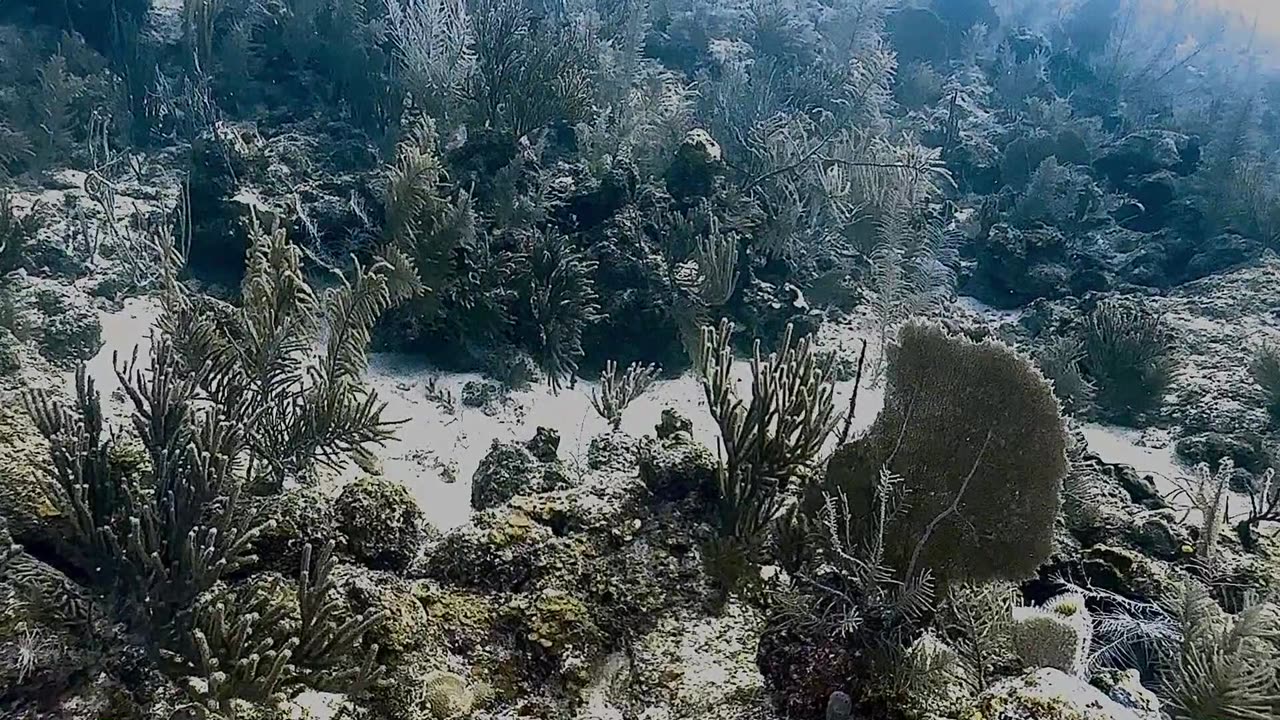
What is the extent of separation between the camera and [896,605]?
2.38 metres

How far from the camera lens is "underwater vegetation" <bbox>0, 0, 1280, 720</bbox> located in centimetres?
242

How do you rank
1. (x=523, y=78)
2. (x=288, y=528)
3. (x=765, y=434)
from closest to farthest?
1. (x=288, y=528)
2. (x=765, y=434)
3. (x=523, y=78)

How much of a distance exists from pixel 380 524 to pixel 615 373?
3.89 meters

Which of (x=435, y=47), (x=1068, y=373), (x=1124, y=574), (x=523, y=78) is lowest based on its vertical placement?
(x=1124, y=574)

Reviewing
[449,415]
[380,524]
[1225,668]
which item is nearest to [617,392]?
[449,415]

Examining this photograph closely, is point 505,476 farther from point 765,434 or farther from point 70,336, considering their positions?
point 70,336

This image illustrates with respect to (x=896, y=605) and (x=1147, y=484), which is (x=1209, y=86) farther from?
(x=896, y=605)

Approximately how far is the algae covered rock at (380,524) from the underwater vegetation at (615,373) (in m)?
0.02

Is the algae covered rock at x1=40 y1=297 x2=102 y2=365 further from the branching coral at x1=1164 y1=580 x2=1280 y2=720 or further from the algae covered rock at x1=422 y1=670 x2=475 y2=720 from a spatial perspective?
the branching coral at x1=1164 y1=580 x2=1280 y2=720

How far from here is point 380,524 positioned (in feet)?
9.39

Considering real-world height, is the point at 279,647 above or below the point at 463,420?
above

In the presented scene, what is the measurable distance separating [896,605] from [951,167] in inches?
542

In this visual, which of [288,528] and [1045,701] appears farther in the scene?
[288,528]

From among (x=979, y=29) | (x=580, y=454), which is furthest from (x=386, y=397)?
(x=979, y=29)
